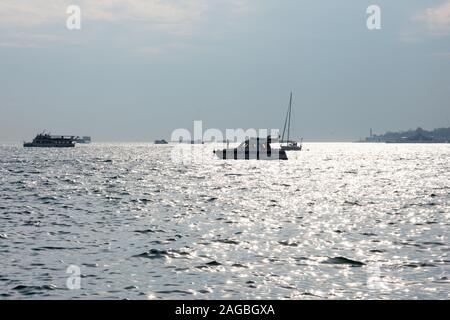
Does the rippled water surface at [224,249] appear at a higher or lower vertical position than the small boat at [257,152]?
lower

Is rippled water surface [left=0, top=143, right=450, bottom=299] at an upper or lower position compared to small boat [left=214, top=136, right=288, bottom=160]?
lower

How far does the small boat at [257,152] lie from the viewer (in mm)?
141750

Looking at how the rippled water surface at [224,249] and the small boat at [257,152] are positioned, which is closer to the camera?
the rippled water surface at [224,249]

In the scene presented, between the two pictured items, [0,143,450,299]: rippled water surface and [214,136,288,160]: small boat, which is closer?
[0,143,450,299]: rippled water surface

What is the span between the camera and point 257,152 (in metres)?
144

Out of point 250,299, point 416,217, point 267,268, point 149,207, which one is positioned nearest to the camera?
point 250,299

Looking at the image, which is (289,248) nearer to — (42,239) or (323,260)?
(323,260)

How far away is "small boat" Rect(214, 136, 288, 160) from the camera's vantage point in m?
142

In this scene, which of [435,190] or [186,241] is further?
[435,190]
